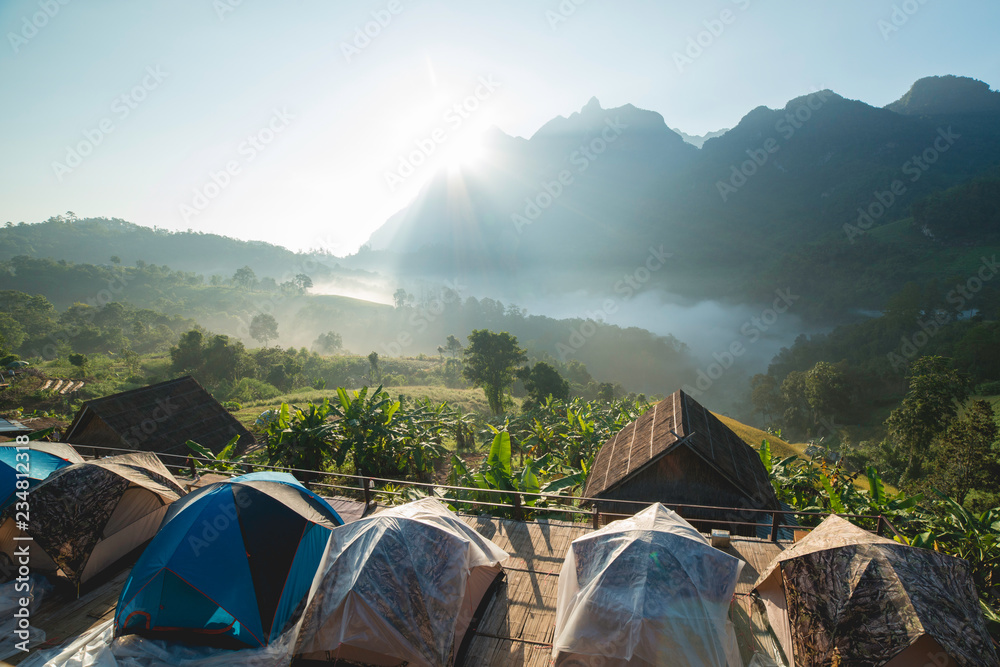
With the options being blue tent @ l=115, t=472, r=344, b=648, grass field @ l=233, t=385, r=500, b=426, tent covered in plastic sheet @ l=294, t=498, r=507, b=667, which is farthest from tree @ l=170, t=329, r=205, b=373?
tent covered in plastic sheet @ l=294, t=498, r=507, b=667

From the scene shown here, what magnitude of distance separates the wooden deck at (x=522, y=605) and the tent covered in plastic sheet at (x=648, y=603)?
40.1 inches

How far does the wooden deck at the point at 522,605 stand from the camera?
17.6 ft

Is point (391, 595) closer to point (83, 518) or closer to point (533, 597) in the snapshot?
point (533, 597)

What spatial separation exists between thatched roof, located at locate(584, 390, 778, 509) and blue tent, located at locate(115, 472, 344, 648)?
17.9 ft

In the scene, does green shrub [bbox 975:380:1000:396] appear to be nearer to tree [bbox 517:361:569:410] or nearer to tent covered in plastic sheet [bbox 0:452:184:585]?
tree [bbox 517:361:569:410]

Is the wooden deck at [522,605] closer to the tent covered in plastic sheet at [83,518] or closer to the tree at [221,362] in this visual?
the tent covered in plastic sheet at [83,518]

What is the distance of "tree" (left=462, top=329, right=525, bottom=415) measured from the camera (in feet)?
112

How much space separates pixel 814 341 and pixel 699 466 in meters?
89.8

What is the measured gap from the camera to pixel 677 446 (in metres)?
8.34

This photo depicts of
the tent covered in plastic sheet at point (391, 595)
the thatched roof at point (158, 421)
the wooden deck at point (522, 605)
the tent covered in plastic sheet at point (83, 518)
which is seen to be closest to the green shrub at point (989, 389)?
the wooden deck at point (522, 605)

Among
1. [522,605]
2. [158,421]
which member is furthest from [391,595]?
[158,421]

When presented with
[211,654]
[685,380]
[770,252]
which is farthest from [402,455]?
[770,252]

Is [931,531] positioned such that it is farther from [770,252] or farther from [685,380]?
[770,252]

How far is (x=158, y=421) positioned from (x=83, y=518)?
8769 millimetres
